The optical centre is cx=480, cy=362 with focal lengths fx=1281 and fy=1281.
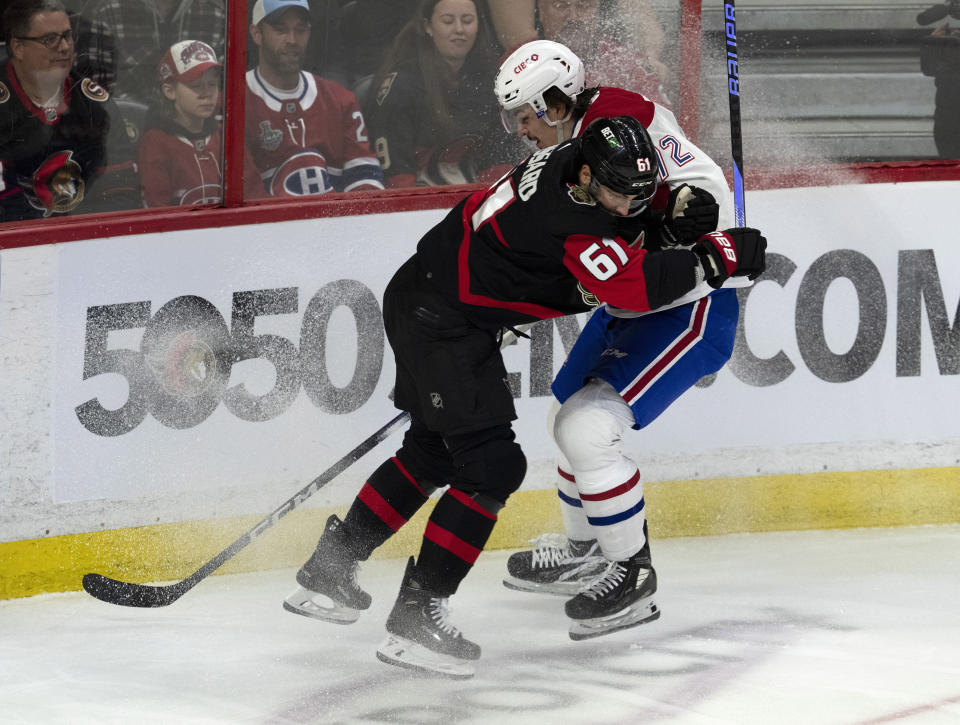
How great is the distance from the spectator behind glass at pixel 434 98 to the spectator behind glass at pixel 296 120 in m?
0.07

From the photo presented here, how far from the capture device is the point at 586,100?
109 inches

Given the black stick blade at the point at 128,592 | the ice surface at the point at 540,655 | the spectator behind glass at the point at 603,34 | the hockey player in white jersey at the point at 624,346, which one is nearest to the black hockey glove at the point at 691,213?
the hockey player in white jersey at the point at 624,346

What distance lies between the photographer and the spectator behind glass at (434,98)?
3.62 metres

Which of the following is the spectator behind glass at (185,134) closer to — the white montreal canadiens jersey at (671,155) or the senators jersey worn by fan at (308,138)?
the senators jersey worn by fan at (308,138)


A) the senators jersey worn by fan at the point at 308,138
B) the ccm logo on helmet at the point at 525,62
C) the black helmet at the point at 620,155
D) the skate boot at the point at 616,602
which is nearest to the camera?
the black helmet at the point at 620,155

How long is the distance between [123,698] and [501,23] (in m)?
2.11

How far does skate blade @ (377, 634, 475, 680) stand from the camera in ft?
8.73

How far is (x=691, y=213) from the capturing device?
9.04 feet

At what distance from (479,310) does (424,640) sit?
703 mm

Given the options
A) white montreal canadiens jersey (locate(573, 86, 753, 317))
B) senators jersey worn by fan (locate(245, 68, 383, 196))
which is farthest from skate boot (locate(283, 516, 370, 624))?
senators jersey worn by fan (locate(245, 68, 383, 196))

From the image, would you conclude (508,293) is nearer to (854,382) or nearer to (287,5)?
(287,5)

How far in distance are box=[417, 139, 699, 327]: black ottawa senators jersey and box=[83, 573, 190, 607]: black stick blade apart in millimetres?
993

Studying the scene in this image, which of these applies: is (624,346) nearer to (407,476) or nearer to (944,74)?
(407,476)

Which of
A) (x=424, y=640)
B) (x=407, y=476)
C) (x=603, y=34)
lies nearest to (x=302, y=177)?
(x=603, y=34)
